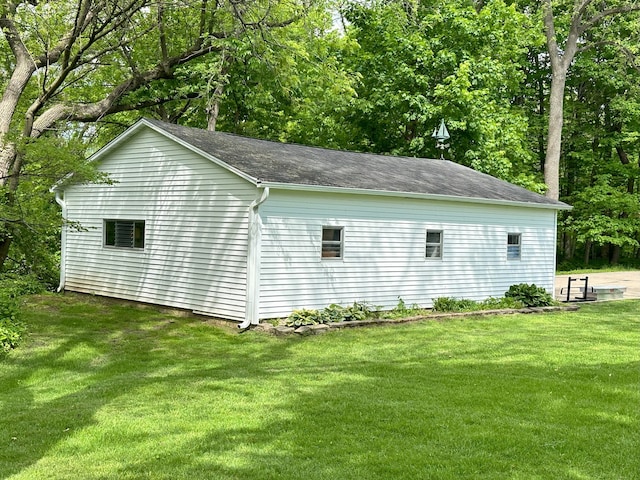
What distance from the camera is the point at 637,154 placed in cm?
3512

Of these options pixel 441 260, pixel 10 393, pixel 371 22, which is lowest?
pixel 10 393

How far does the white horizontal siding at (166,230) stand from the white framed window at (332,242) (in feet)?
6.15

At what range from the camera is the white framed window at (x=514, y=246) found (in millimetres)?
17770

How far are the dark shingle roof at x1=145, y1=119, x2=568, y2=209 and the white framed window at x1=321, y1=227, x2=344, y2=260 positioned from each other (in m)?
1.02

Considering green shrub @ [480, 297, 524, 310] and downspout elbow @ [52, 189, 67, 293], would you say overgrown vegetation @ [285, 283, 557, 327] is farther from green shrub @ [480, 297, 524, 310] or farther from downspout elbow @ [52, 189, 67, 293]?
downspout elbow @ [52, 189, 67, 293]

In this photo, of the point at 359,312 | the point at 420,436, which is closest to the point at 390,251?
the point at 359,312

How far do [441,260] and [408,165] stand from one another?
149 inches

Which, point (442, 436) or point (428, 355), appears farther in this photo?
point (428, 355)

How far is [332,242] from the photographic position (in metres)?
13.8

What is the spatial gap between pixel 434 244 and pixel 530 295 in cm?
340

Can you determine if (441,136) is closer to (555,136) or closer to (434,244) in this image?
(555,136)

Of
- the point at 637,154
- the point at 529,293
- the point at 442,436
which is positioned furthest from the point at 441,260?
the point at 637,154

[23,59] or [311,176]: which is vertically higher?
[23,59]

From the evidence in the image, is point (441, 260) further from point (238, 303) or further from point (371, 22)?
point (371, 22)
